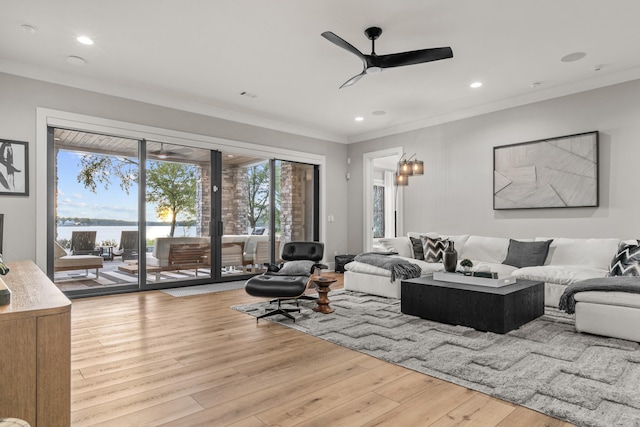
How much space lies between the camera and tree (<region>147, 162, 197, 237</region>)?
555 centimetres

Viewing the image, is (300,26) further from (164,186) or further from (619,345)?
(619,345)

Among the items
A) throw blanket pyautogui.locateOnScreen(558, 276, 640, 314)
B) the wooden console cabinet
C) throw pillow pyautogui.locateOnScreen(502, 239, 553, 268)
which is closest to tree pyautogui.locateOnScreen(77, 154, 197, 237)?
the wooden console cabinet

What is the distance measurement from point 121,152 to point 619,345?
6079mm

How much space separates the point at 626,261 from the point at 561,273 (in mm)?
585

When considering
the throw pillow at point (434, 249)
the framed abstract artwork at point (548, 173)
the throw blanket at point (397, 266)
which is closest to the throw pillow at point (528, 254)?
the framed abstract artwork at point (548, 173)

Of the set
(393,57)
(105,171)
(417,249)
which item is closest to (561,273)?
(417,249)

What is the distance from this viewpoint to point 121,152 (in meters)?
5.32

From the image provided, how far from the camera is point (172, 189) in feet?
18.8

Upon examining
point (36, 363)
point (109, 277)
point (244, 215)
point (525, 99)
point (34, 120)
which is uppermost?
point (525, 99)

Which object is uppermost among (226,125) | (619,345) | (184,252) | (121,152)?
(226,125)

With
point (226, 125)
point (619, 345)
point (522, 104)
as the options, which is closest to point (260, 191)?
point (226, 125)

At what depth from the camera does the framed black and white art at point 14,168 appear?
427 cm

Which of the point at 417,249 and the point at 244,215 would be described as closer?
the point at 417,249

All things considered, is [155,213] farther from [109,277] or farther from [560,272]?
[560,272]
